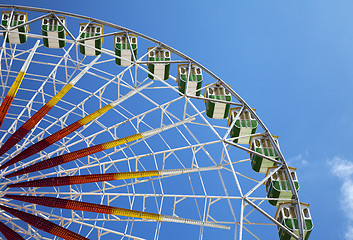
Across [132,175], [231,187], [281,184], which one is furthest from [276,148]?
[231,187]

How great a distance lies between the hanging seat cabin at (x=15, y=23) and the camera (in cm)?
2717

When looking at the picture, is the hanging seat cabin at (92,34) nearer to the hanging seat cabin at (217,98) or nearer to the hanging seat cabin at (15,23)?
the hanging seat cabin at (15,23)

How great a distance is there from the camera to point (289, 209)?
2383cm

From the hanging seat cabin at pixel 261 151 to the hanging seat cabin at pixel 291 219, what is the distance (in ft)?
7.45

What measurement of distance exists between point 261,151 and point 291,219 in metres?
3.93

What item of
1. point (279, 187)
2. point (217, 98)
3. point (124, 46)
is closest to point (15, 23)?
point (124, 46)

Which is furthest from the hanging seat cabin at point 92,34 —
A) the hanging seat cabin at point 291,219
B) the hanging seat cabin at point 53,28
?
the hanging seat cabin at point 291,219

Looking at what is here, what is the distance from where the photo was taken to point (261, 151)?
25.5 meters

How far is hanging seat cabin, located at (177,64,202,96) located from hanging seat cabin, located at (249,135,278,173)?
14.3 ft

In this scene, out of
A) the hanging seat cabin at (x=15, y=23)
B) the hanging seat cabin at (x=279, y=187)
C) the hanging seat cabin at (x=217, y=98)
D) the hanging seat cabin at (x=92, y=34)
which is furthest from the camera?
the hanging seat cabin at (x=92, y=34)

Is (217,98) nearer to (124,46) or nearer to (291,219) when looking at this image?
(124,46)

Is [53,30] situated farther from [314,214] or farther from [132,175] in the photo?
[314,214]

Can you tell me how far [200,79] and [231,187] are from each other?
32.7 m

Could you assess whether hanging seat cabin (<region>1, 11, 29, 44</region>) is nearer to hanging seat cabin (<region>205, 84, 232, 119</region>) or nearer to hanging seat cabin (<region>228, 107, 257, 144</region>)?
hanging seat cabin (<region>205, 84, 232, 119</region>)
